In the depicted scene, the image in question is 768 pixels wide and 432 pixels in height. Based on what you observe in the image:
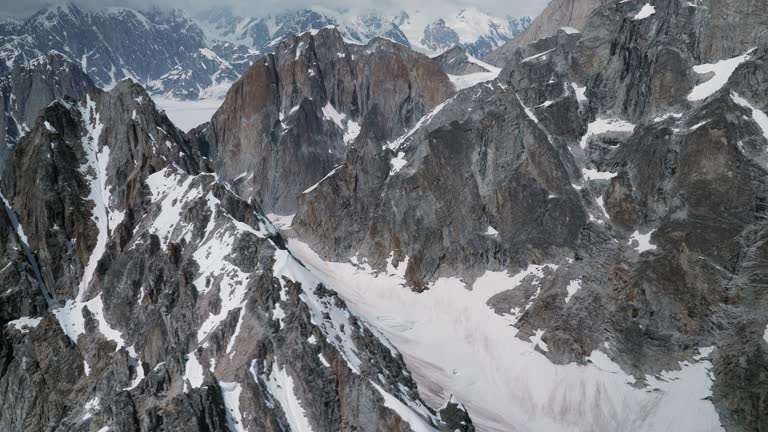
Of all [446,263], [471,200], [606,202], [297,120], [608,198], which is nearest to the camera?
[608,198]

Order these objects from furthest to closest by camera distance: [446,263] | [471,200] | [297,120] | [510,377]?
1. [297,120]
2. [471,200]
3. [446,263]
4. [510,377]

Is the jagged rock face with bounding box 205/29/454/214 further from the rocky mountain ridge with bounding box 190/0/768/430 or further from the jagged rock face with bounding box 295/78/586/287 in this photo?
the jagged rock face with bounding box 295/78/586/287

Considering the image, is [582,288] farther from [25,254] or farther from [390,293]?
[25,254]

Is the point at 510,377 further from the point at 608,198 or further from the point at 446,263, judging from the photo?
the point at 608,198

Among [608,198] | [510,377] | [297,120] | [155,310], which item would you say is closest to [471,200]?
[608,198]

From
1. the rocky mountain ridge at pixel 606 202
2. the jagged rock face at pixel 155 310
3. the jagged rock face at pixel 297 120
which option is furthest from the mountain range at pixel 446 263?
the jagged rock face at pixel 297 120

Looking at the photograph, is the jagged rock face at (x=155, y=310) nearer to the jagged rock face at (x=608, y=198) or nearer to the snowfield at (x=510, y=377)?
the snowfield at (x=510, y=377)

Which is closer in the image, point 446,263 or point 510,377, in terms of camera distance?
point 510,377

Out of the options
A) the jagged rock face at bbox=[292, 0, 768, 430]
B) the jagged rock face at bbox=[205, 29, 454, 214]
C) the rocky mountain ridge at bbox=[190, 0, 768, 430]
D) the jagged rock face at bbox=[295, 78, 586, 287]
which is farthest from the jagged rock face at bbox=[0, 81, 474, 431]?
the jagged rock face at bbox=[205, 29, 454, 214]
